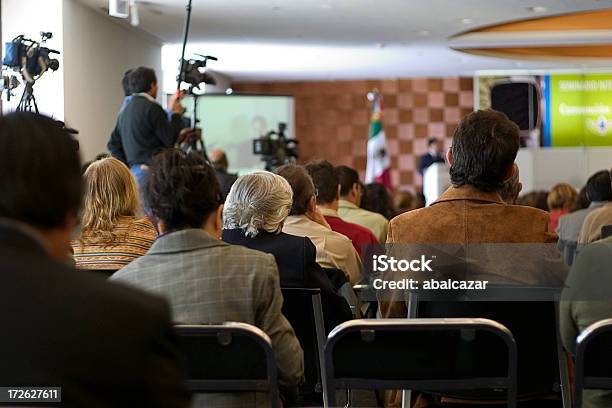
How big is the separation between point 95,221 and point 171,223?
1066mm

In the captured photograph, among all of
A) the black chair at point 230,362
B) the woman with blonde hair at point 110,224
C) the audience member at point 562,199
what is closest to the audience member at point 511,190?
the woman with blonde hair at point 110,224

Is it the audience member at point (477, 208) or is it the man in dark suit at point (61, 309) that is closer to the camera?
the man in dark suit at point (61, 309)

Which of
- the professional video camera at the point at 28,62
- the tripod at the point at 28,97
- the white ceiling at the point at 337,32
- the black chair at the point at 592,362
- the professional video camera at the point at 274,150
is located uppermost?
the white ceiling at the point at 337,32

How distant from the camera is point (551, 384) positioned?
263 centimetres

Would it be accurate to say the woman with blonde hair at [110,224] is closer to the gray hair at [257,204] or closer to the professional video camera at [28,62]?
the gray hair at [257,204]

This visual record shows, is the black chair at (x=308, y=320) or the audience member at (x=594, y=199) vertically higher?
the audience member at (x=594, y=199)

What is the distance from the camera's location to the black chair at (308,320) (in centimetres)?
287

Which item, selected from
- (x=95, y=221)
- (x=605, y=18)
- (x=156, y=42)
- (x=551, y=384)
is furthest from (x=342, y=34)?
(x=551, y=384)

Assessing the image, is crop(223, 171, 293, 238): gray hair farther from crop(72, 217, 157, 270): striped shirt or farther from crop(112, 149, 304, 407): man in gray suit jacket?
crop(112, 149, 304, 407): man in gray suit jacket

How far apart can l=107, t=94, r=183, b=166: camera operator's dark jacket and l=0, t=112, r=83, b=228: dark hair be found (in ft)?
19.2

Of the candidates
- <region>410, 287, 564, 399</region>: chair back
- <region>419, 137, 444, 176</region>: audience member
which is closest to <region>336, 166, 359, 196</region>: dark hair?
<region>410, 287, 564, 399</region>: chair back

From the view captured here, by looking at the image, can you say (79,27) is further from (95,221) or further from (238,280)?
(238,280)

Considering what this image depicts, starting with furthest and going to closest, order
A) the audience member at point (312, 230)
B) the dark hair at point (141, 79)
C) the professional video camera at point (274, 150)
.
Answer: the professional video camera at point (274, 150) → the dark hair at point (141, 79) → the audience member at point (312, 230)

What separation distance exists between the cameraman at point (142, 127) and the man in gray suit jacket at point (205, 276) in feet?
15.0
